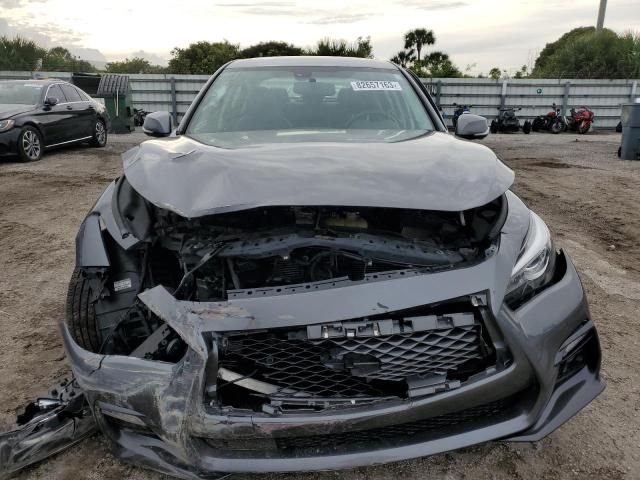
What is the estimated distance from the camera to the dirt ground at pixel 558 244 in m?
1.99

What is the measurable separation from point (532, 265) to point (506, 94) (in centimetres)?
1811

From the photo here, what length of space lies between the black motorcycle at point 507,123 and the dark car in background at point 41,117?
1266cm

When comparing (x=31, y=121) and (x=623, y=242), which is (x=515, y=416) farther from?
(x=31, y=121)

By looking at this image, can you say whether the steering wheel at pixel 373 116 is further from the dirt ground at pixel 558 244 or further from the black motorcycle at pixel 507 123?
the black motorcycle at pixel 507 123

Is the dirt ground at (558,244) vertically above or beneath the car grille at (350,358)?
beneath

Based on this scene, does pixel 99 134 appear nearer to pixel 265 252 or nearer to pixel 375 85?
pixel 375 85

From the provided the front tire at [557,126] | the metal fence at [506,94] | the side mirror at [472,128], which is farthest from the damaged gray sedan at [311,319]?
the front tire at [557,126]

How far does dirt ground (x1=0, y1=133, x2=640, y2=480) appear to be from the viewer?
78.2 inches

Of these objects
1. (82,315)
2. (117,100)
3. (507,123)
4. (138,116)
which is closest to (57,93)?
(117,100)

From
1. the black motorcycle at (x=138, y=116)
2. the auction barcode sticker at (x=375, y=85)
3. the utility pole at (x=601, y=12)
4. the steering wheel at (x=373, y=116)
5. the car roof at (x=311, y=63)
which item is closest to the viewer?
the steering wheel at (x=373, y=116)

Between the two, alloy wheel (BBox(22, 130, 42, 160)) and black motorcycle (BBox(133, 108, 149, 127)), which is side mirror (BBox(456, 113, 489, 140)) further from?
black motorcycle (BBox(133, 108, 149, 127))

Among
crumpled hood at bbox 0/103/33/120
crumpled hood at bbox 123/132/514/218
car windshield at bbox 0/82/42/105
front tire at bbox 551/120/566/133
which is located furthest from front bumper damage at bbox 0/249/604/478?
front tire at bbox 551/120/566/133

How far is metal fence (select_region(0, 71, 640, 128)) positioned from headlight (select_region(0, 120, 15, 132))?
906 centimetres

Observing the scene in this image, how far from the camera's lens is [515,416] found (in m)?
1.70
